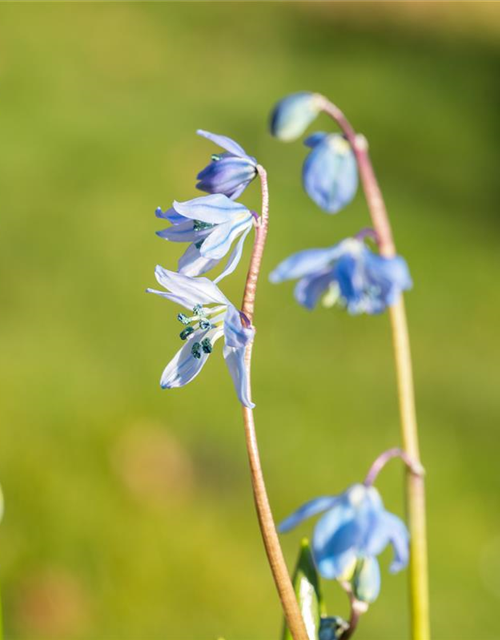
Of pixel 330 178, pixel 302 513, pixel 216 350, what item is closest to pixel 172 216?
pixel 330 178

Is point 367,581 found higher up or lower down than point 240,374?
lower down

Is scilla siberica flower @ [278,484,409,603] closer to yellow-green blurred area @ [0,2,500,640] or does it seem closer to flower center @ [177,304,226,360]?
flower center @ [177,304,226,360]

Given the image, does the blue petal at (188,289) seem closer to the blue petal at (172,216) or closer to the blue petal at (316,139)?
the blue petal at (172,216)

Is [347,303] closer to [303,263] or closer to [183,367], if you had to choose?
[303,263]

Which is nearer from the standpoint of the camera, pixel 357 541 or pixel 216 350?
pixel 357 541

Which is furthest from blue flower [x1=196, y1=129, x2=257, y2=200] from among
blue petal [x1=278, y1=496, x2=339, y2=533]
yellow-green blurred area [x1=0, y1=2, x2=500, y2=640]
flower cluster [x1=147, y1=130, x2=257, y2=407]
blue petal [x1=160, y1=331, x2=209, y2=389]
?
yellow-green blurred area [x1=0, y1=2, x2=500, y2=640]

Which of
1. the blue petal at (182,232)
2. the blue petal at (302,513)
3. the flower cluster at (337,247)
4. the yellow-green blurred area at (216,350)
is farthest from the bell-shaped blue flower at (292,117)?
the yellow-green blurred area at (216,350)

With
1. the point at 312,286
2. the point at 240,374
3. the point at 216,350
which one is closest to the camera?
the point at 240,374

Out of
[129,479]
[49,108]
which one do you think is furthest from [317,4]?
[129,479]
